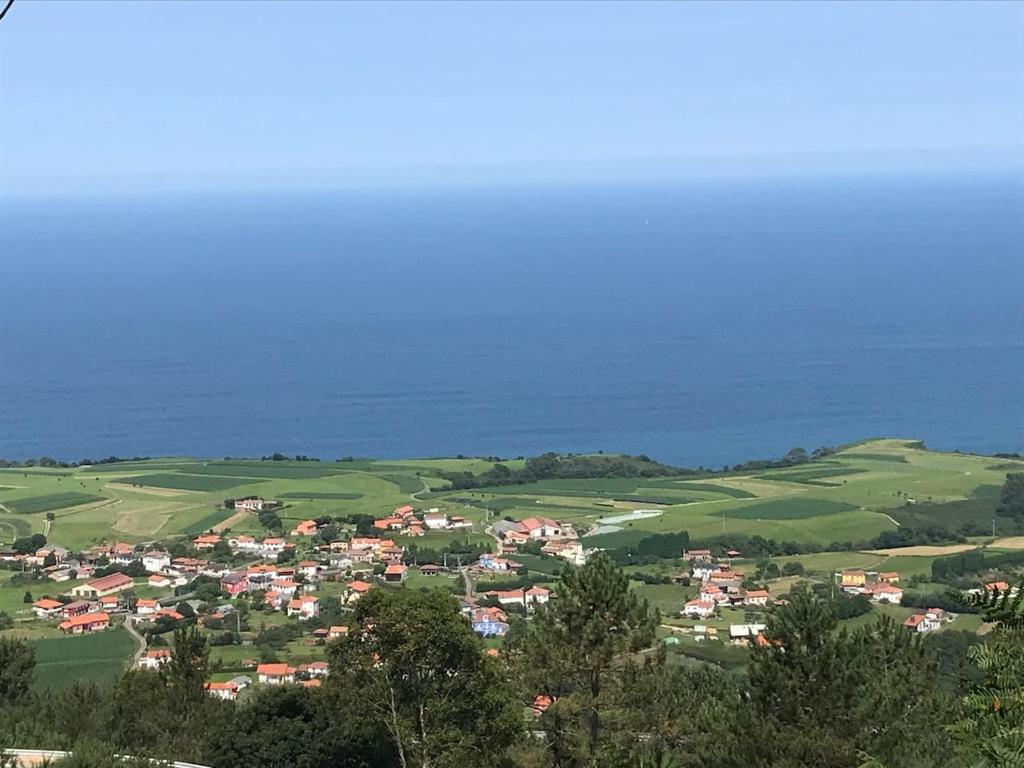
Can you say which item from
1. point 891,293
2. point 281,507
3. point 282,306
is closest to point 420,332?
point 282,306

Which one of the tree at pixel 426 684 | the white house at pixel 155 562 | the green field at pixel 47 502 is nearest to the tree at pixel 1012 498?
the white house at pixel 155 562

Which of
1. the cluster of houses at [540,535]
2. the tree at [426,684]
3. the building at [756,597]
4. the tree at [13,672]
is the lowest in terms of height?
the cluster of houses at [540,535]

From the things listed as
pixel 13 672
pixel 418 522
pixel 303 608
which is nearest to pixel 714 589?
pixel 303 608

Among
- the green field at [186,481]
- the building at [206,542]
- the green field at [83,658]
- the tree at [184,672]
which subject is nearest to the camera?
the tree at [184,672]

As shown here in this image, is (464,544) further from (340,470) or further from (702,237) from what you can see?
(702,237)

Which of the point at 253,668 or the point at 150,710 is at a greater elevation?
the point at 150,710

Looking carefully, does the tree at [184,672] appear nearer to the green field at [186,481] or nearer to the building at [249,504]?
the building at [249,504]

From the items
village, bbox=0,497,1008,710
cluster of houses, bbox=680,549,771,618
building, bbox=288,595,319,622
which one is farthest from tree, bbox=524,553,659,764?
building, bbox=288,595,319,622
